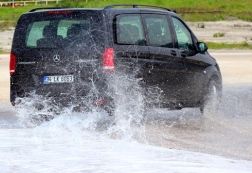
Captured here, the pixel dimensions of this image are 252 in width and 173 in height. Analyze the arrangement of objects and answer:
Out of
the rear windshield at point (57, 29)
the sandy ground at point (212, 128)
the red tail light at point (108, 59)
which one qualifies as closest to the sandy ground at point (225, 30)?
the sandy ground at point (212, 128)

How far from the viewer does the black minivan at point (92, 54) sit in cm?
1246

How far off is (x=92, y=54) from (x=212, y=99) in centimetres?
318

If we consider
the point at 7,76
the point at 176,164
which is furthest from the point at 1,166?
the point at 7,76

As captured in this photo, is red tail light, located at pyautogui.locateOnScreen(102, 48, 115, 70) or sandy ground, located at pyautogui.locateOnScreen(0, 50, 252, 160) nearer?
sandy ground, located at pyautogui.locateOnScreen(0, 50, 252, 160)

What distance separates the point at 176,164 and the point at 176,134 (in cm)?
391

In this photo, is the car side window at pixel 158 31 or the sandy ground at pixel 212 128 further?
the car side window at pixel 158 31

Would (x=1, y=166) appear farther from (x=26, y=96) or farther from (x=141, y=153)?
(x=26, y=96)

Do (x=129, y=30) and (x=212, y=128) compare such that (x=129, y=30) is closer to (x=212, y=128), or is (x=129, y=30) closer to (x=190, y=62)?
(x=190, y=62)

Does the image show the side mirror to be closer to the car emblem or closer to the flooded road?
the flooded road

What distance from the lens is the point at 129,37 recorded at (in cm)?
1294

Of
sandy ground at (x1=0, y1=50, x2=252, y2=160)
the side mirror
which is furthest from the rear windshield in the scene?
the side mirror

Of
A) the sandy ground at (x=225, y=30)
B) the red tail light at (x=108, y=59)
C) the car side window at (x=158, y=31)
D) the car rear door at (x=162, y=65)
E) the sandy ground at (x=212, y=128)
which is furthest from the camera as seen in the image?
the sandy ground at (x=225, y=30)

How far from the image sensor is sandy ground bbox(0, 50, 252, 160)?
36.5 feet

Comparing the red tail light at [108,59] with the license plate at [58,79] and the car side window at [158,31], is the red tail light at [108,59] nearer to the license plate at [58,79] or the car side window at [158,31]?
the license plate at [58,79]
